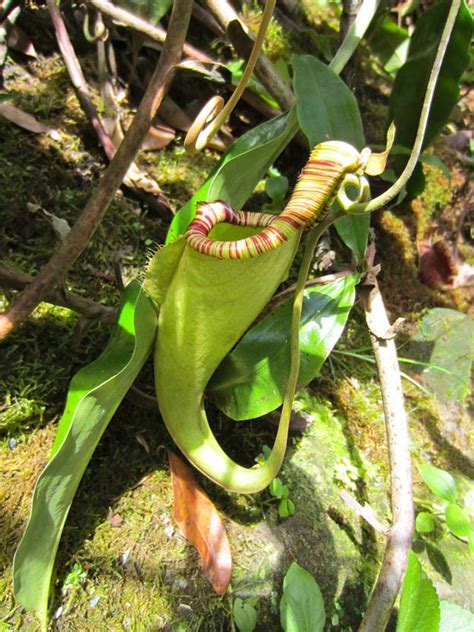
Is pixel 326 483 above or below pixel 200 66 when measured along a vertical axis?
below

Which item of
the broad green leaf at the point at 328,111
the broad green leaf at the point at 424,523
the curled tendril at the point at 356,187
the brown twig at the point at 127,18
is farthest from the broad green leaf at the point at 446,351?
the brown twig at the point at 127,18

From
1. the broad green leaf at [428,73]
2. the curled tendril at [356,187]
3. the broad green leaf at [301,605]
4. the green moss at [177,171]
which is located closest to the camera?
the curled tendril at [356,187]

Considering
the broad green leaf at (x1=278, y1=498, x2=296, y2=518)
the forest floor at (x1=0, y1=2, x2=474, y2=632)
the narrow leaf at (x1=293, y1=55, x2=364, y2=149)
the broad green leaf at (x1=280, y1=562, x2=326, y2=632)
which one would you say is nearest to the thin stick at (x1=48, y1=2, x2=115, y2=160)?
the forest floor at (x1=0, y1=2, x2=474, y2=632)

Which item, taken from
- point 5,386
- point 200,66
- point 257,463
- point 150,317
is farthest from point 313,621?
point 200,66

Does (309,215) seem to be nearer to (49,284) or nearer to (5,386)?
(49,284)

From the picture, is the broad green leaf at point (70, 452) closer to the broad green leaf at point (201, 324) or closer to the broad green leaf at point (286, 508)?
the broad green leaf at point (201, 324)

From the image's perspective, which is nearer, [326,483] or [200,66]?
[200,66]
